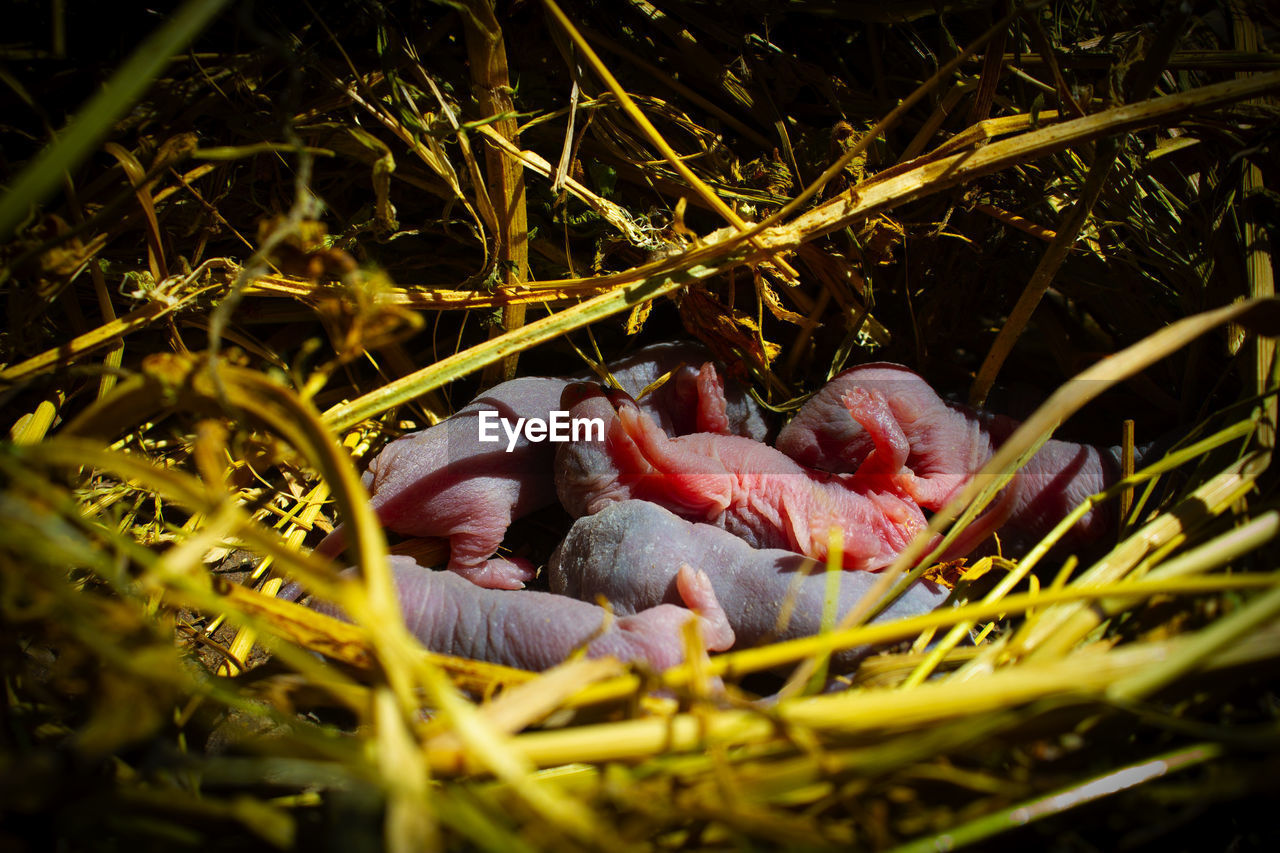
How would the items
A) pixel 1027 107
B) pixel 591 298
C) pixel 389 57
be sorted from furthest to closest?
pixel 1027 107 → pixel 591 298 → pixel 389 57

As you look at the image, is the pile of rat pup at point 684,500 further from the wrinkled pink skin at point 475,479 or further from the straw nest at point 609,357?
the straw nest at point 609,357

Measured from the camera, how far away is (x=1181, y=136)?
144cm

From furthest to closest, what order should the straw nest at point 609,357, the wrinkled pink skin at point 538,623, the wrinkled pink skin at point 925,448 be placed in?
1. the wrinkled pink skin at point 925,448
2. the wrinkled pink skin at point 538,623
3. the straw nest at point 609,357

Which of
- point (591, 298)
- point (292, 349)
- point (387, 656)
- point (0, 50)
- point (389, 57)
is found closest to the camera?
point (387, 656)

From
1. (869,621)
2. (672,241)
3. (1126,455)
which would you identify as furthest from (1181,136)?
(869,621)

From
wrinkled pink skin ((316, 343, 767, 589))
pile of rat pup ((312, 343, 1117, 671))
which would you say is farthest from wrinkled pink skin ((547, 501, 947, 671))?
wrinkled pink skin ((316, 343, 767, 589))

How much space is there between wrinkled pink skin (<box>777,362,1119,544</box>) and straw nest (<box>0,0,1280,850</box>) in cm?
10

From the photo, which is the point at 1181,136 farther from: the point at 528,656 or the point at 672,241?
the point at 528,656

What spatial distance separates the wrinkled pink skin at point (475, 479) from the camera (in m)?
1.56

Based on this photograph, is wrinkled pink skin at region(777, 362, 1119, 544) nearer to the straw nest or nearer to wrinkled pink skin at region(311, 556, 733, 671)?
the straw nest

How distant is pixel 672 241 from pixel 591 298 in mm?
225

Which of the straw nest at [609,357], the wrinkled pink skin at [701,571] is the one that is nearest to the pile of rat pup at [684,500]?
the wrinkled pink skin at [701,571]

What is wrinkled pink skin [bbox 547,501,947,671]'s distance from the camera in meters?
1.33

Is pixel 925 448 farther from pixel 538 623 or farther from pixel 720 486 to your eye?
pixel 538 623
